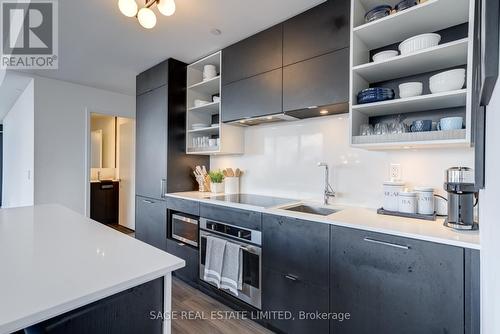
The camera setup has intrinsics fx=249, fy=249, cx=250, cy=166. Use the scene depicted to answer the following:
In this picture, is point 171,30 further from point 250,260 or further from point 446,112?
point 446,112

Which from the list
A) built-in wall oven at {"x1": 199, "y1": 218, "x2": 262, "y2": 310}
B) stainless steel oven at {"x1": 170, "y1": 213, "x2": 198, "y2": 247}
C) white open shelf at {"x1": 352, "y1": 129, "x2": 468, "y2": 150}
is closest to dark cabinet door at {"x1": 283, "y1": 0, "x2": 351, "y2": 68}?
white open shelf at {"x1": 352, "y1": 129, "x2": 468, "y2": 150}

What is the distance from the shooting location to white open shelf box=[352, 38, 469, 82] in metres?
1.37

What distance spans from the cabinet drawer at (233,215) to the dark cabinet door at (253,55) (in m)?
1.24

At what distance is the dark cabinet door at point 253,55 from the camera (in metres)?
2.14

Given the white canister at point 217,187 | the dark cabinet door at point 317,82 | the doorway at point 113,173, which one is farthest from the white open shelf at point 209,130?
the doorway at point 113,173

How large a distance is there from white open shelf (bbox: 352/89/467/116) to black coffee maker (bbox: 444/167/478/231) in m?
0.41

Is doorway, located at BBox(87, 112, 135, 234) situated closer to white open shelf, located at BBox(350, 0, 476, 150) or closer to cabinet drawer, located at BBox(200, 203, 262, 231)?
cabinet drawer, located at BBox(200, 203, 262, 231)

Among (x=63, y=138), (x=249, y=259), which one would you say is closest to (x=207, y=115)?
(x=249, y=259)

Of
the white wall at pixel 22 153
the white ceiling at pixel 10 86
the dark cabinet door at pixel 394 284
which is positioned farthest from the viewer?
the white wall at pixel 22 153

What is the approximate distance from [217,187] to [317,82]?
1.54m

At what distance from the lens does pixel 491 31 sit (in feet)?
1.65

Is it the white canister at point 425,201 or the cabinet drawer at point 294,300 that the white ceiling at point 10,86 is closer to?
the cabinet drawer at point 294,300

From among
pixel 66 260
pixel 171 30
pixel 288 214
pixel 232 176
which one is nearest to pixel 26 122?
pixel 171 30

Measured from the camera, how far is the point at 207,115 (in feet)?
10.2
